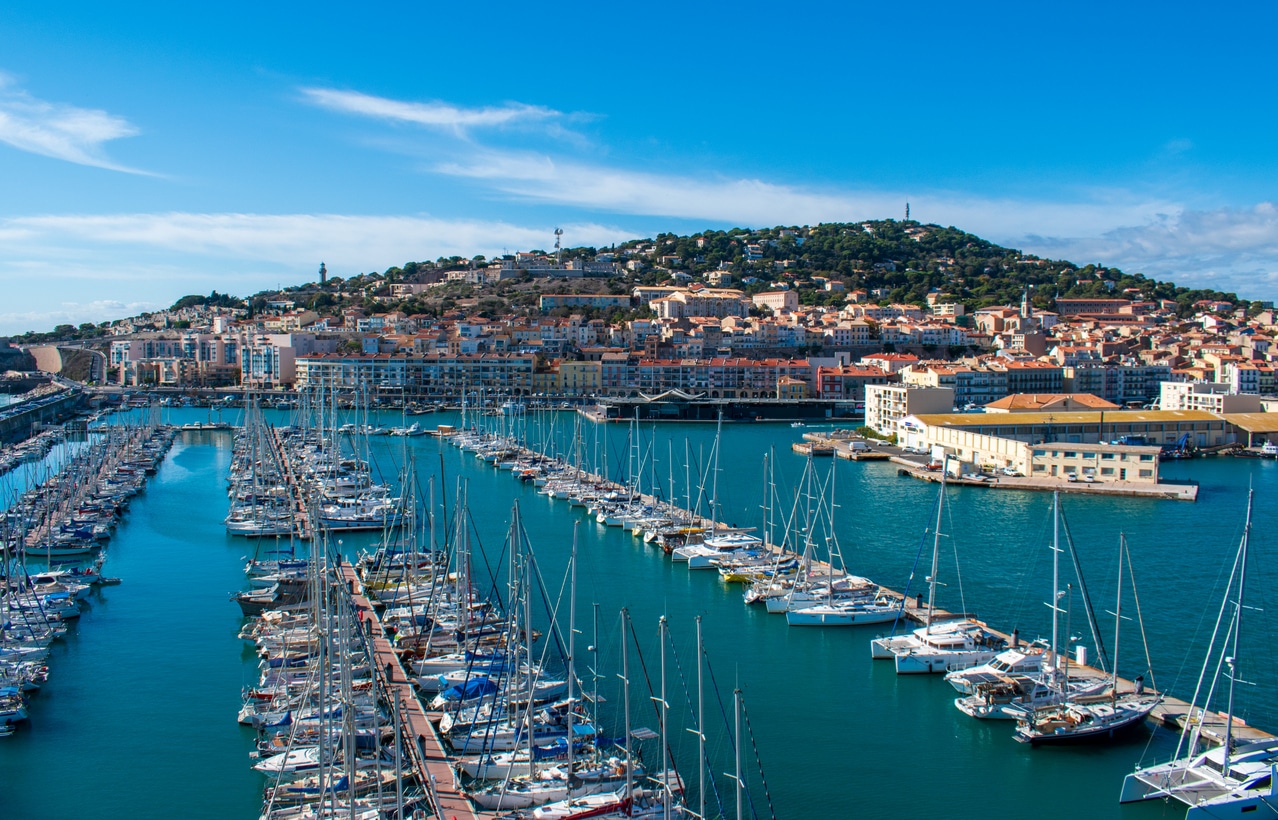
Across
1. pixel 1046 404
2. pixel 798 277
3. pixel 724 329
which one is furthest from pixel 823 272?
pixel 1046 404

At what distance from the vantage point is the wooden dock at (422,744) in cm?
788

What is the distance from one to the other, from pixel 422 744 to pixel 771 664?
4.33 meters

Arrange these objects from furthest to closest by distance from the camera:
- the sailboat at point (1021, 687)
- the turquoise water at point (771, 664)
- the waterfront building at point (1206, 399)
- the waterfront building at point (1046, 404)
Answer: the waterfront building at point (1206, 399)
the waterfront building at point (1046, 404)
the sailboat at point (1021, 687)
the turquoise water at point (771, 664)

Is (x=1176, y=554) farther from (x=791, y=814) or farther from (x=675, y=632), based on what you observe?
(x=791, y=814)

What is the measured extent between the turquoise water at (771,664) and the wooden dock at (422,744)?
136 centimetres

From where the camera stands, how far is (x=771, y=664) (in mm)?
11781

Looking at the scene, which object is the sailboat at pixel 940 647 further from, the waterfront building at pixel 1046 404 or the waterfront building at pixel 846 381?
the waterfront building at pixel 846 381

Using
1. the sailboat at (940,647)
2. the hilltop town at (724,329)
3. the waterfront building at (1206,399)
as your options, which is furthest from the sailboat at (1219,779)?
the hilltop town at (724,329)

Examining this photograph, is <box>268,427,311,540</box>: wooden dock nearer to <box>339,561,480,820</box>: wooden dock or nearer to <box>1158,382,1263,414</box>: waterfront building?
<box>339,561,480,820</box>: wooden dock

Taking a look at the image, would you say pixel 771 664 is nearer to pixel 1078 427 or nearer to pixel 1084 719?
pixel 1084 719

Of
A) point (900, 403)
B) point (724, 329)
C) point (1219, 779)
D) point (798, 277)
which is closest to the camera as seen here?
point (1219, 779)

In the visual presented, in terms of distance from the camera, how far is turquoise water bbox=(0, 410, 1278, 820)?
880 centimetres

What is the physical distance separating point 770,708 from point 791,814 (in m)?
2.25

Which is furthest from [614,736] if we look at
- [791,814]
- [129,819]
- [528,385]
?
[528,385]
